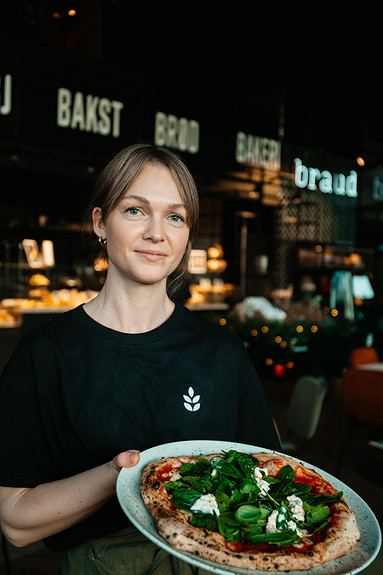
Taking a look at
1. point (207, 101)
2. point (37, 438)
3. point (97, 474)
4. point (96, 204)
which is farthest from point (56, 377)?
point (207, 101)

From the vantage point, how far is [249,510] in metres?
0.86

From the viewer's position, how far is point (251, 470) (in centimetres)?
98

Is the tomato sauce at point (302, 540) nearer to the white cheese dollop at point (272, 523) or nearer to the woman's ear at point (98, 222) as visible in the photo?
the white cheese dollop at point (272, 523)

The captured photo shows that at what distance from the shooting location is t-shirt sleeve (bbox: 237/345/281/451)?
129cm

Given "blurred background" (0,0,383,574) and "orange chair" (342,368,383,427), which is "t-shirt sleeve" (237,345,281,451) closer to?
"blurred background" (0,0,383,574)

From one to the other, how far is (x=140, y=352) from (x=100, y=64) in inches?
210

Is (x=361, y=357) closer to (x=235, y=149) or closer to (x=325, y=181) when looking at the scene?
(x=235, y=149)

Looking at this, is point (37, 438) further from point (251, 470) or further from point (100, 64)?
point (100, 64)

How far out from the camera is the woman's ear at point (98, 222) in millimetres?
1276

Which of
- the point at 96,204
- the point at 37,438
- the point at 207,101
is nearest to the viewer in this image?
the point at 37,438

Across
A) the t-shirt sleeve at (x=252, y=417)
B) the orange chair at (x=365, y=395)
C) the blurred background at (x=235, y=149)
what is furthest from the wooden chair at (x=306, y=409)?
the t-shirt sleeve at (x=252, y=417)

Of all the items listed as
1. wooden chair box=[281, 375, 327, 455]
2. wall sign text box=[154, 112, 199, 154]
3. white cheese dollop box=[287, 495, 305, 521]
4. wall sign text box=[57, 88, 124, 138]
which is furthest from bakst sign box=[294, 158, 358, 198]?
white cheese dollop box=[287, 495, 305, 521]

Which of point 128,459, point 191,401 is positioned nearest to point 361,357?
point 191,401

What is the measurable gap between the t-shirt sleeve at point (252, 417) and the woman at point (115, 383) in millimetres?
47
